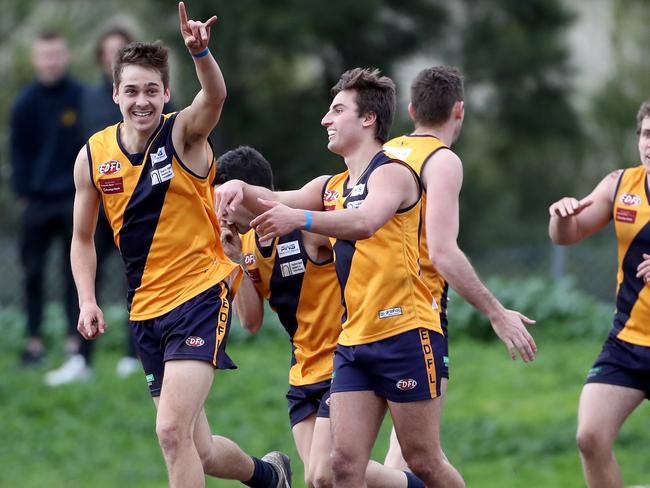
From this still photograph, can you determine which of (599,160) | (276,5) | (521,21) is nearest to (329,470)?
(276,5)

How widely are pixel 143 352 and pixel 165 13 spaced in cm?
1652

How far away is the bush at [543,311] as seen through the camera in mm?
13211

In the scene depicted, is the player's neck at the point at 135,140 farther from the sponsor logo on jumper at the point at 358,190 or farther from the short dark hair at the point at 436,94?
the short dark hair at the point at 436,94

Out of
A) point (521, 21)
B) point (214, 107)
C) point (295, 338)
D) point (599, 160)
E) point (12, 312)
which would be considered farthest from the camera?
point (599, 160)

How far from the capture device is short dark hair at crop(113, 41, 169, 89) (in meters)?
6.04

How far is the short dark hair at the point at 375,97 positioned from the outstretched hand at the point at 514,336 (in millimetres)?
1061

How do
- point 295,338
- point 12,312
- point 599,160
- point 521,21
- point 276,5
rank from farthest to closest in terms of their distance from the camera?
point 599,160, point 521,21, point 276,5, point 12,312, point 295,338

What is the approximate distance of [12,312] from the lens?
1367cm

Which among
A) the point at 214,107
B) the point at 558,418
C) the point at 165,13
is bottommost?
the point at 558,418

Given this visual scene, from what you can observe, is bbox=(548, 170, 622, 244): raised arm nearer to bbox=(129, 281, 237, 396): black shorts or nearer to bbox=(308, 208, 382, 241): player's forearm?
bbox=(308, 208, 382, 241): player's forearm

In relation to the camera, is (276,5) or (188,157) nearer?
(188,157)

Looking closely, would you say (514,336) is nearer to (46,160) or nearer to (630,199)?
(630,199)

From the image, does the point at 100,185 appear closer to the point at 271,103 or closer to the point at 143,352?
the point at 143,352

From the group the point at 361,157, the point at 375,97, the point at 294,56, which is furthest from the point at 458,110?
the point at 294,56
